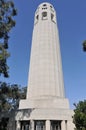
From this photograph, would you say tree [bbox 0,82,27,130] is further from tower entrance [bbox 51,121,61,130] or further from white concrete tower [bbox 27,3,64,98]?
tower entrance [bbox 51,121,61,130]

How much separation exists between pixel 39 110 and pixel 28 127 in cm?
279

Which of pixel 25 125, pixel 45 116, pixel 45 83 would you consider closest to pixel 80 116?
pixel 45 116

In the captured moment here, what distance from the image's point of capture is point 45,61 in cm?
3334

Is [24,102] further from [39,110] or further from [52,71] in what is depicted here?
[52,71]

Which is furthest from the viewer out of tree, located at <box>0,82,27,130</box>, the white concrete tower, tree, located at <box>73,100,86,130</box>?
the white concrete tower

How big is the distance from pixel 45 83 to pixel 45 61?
355cm

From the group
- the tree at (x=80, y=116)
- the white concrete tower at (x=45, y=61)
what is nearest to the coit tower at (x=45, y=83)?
the white concrete tower at (x=45, y=61)

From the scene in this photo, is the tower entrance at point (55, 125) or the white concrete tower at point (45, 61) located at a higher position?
the white concrete tower at point (45, 61)

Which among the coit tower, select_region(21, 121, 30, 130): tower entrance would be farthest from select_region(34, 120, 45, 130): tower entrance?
select_region(21, 121, 30, 130): tower entrance

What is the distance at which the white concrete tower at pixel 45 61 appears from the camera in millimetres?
31859

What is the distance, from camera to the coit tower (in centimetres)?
2842

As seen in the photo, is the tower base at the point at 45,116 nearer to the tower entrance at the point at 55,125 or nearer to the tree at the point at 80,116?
the tower entrance at the point at 55,125

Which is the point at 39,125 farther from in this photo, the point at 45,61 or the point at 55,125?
the point at 45,61

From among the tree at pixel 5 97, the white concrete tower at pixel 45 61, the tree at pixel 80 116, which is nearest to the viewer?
the tree at pixel 80 116
